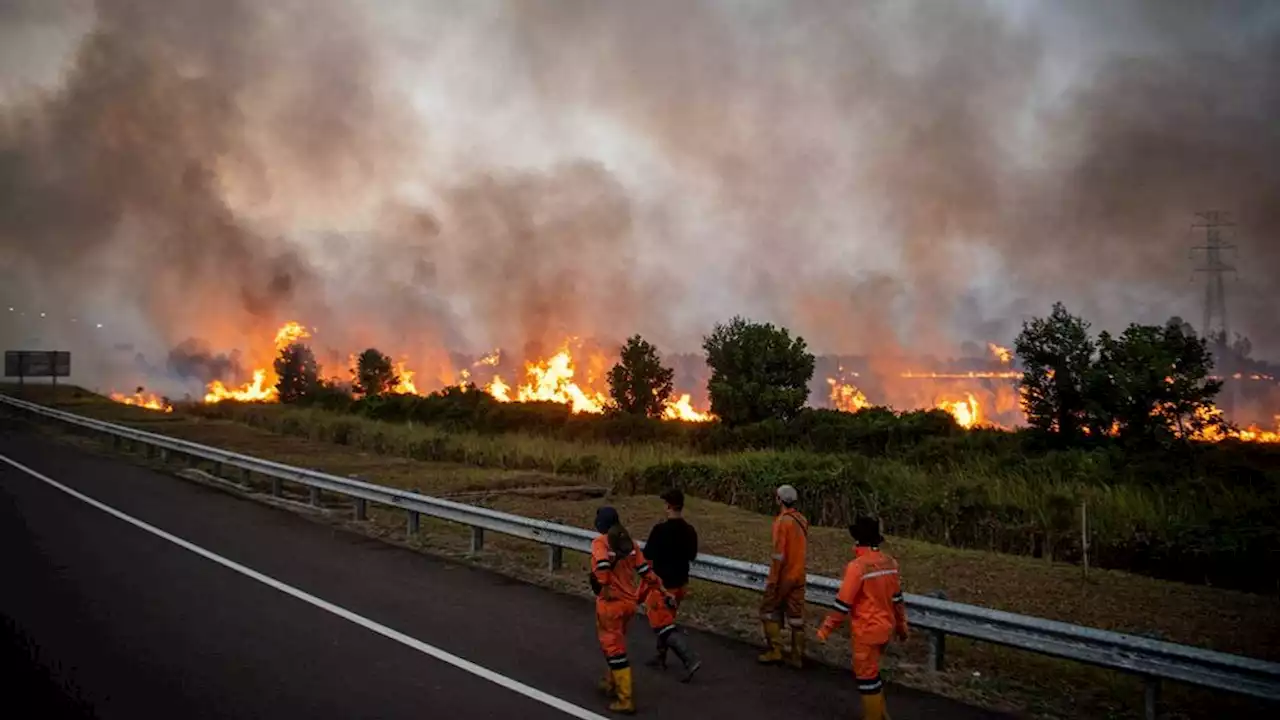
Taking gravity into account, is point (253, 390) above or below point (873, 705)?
above

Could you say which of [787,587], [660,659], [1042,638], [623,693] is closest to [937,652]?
[1042,638]

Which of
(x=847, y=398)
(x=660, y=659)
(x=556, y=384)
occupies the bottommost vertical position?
(x=660, y=659)

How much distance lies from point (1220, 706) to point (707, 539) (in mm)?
8772

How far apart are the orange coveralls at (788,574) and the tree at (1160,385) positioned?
22.5 meters

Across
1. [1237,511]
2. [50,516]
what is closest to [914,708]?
[1237,511]

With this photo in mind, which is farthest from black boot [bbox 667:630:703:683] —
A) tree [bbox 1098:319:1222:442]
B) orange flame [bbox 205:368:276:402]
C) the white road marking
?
orange flame [bbox 205:368:276:402]

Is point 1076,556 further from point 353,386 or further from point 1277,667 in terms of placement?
point 353,386

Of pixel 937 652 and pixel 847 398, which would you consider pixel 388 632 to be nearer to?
pixel 937 652

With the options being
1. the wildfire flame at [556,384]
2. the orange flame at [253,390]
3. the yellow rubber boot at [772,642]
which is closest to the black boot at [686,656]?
the yellow rubber boot at [772,642]

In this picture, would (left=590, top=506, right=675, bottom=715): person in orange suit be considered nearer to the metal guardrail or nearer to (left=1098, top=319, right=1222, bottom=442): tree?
→ the metal guardrail

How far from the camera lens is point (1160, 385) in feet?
86.6

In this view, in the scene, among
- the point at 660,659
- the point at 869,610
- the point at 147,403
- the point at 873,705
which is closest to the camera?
the point at 873,705

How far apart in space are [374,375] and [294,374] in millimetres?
5930

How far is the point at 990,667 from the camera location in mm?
8523
